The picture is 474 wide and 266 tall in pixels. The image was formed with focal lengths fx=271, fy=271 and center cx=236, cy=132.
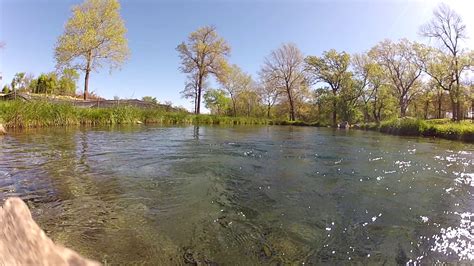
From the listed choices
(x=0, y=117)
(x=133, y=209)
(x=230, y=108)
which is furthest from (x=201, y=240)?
(x=230, y=108)

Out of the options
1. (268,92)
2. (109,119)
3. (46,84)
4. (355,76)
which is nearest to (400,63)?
(355,76)

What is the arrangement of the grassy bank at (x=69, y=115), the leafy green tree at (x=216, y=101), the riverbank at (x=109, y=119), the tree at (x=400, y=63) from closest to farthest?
the grassy bank at (x=69, y=115), the riverbank at (x=109, y=119), the tree at (x=400, y=63), the leafy green tree at (x=216, y=101)

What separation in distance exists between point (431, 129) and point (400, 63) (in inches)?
761

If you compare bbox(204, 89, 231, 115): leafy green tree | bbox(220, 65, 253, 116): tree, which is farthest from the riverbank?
bbox(204, 89, 231, 115): leafy green tree

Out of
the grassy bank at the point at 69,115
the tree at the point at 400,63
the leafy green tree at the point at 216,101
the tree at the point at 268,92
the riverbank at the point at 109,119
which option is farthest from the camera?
the leafy green tree at the point at 216,101

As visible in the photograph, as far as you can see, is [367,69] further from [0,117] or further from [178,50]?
[0,117]

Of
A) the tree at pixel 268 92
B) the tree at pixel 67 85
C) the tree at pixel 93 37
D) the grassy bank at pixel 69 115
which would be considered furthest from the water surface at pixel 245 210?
the tree at pixel 268 92

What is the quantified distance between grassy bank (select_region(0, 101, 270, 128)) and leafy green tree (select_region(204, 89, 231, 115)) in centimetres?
3668

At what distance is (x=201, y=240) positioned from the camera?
2248 millimetres

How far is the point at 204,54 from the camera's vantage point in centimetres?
3581

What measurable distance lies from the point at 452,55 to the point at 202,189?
111 feet

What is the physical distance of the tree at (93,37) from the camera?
953 inches

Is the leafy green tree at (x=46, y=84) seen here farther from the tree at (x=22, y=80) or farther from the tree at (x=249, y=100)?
the tree at (x=249, y=100)

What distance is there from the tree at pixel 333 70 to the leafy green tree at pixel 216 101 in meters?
23.6
